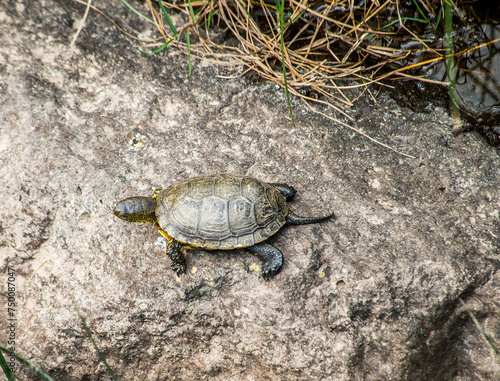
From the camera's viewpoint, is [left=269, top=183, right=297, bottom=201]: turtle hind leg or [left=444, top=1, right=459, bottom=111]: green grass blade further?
[left=444, top=1, right=459, bottom=111]: green grass blade

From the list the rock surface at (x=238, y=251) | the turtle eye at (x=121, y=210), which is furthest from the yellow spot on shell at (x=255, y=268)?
the turtle eye at (x=121, y=210)

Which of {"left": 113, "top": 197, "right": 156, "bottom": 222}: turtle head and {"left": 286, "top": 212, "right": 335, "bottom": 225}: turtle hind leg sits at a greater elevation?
{"left": 286, "top": 212, "right": 335, "bottom": 225}: turtle hind leg

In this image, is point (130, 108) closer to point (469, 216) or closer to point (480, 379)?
point (469, 216)

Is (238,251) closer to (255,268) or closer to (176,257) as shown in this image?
(255,268)

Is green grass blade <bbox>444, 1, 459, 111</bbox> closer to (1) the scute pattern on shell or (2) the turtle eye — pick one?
(1) the scute pattern on shell

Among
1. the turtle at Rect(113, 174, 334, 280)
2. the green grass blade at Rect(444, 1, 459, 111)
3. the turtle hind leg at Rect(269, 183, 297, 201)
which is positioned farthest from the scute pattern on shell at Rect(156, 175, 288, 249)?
the green grass blade at Rect(444, 1, 459, 111)

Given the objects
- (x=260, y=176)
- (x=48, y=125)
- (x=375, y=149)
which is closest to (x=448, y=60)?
(x=375, y=149)
